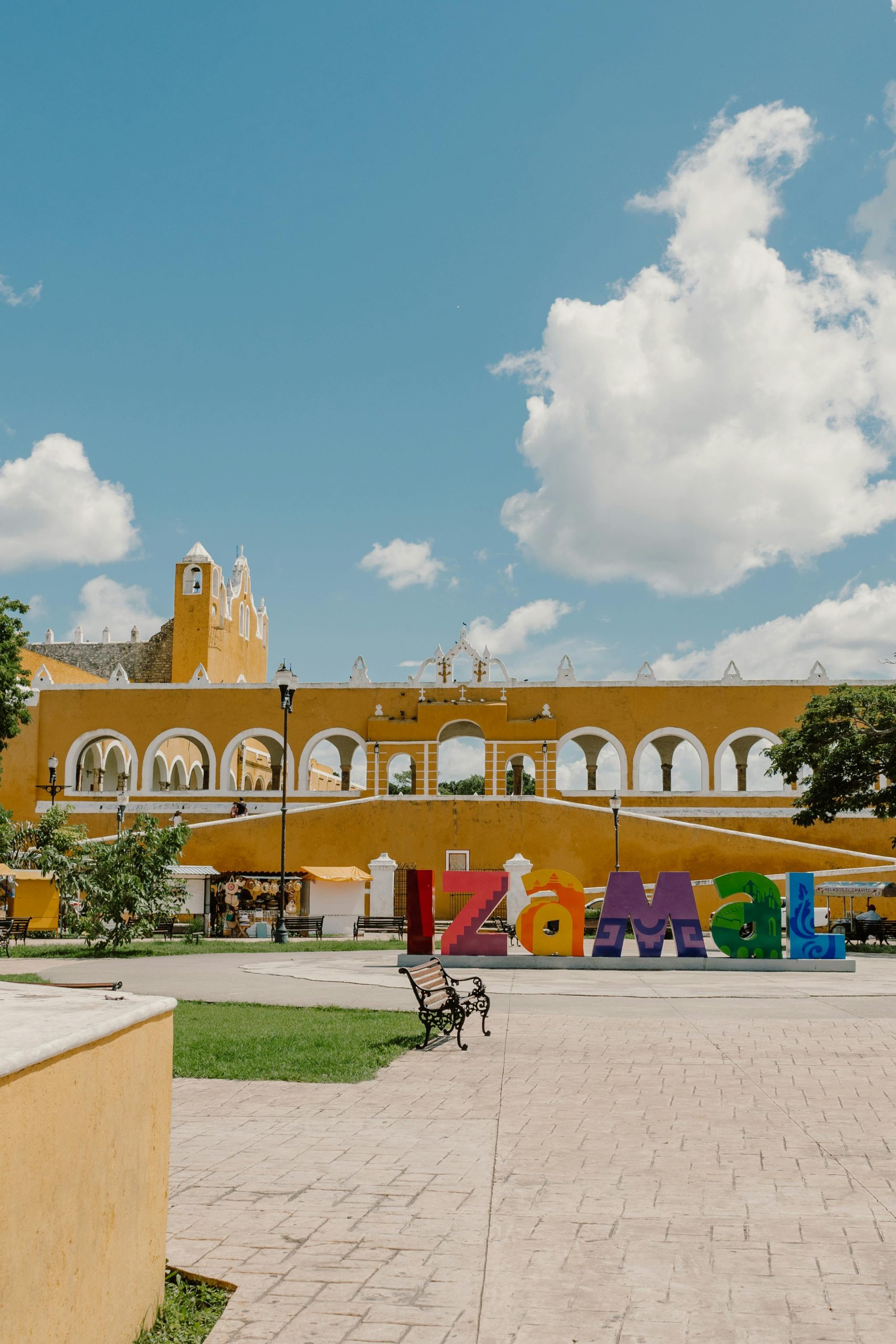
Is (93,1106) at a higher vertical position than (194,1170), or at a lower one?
higher

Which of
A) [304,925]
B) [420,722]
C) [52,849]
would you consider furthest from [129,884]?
[420,722]

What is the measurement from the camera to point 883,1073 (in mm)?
7691

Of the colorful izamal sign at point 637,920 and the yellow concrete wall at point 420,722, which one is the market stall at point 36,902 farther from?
the colorful izamal sign at point 637,920

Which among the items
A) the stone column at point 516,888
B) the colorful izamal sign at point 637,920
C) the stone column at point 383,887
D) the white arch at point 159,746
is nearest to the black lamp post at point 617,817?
the stone column at point 516,888

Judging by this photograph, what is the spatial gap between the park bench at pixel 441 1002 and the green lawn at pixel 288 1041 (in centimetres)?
23

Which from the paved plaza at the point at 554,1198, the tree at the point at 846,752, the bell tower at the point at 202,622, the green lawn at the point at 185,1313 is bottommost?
the paved plaza at the point at 554,1198

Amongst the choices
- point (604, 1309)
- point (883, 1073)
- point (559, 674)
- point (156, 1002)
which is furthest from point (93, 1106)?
point (559, 674)

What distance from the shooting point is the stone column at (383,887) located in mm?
26094

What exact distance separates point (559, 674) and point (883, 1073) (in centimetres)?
2837

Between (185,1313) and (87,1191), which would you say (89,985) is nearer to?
(185,1313)

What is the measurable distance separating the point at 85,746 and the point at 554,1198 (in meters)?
33.7

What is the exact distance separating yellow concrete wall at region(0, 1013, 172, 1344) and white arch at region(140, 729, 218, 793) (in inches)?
1292

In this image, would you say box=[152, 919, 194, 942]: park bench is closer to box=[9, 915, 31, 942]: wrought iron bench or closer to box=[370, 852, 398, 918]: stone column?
box=[9, 915, 31, 942]: wrought iron bench

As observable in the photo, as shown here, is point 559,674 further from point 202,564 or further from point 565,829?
point 202,564
